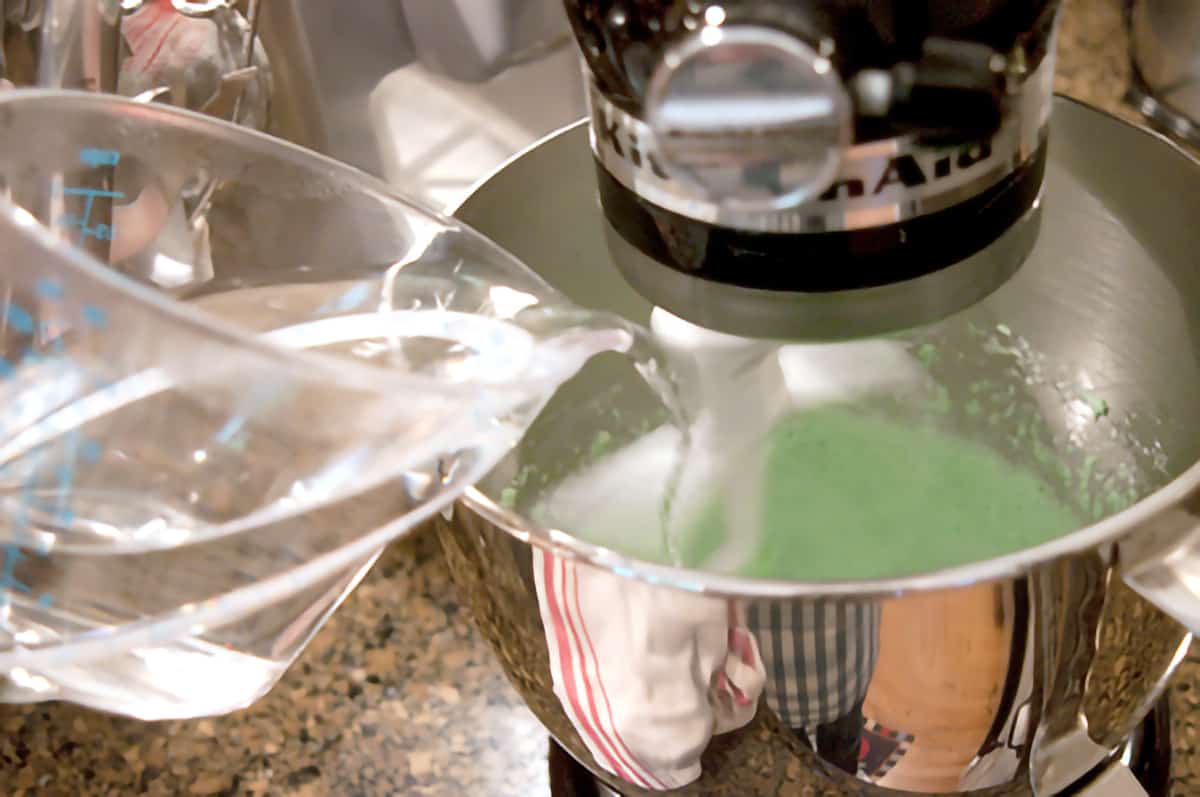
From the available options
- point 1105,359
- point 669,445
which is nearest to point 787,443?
point 669,445

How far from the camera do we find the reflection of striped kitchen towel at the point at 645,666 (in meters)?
0.40

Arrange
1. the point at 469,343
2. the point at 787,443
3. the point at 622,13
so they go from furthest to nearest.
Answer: the point at 787,443, the point at 469,343, the point at 622,13

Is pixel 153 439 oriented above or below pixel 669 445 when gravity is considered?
above

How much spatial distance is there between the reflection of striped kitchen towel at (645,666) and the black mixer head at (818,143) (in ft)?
0.38

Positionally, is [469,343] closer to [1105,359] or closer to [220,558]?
[220,558]

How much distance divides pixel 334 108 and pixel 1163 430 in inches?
19.0

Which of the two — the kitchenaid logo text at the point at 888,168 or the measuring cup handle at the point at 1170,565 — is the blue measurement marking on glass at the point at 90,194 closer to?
the kitchenaid logo text at the point at 888,168

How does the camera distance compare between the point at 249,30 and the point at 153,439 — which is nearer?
A: the point at 153,439

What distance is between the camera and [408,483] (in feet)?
1.35

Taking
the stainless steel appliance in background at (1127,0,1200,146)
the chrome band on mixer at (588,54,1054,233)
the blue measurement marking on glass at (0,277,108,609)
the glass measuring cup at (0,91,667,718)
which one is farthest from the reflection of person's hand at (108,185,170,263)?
the stainless steel appliance in background at (1127,0,1200,146)

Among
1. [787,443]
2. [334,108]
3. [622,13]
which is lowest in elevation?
[787,443]

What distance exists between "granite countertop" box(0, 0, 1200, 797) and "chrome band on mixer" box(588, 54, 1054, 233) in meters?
0.33

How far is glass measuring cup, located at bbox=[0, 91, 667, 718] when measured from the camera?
0.36 metres

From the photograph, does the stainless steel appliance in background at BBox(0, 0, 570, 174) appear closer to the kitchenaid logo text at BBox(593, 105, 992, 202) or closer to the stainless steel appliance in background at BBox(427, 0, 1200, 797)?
the stainless steel appliance in background at BBox(427, 0, 1200, 797)
